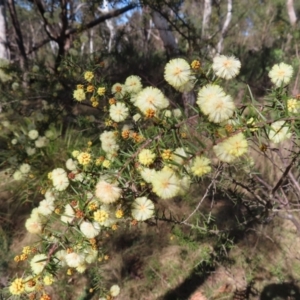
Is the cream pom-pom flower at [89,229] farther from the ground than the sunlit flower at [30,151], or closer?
farther from the ground

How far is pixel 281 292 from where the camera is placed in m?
2.49

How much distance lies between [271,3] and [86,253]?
9.75 metres

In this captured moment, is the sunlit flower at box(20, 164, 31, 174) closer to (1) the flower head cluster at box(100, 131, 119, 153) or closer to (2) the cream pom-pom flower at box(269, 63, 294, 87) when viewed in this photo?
(1) the flower head cluster at box(100, 131, 119, 153)

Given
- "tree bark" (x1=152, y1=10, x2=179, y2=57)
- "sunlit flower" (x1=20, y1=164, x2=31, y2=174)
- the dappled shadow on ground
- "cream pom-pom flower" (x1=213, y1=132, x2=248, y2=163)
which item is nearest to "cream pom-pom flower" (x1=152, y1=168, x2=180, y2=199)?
"cream pom-pom flower" (x1=213, y1=132, x2=248, y2=163)

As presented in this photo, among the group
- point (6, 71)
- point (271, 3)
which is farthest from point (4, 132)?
point (271, 3)

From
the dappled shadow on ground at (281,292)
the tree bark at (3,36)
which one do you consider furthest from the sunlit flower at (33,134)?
the dappled shadow on ground at (281,292)

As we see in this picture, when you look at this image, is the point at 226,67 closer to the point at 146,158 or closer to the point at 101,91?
the point at 146,158

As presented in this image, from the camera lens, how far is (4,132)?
3672mm

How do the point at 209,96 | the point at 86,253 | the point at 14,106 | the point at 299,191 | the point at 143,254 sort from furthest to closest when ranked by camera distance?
the point at 14,106 → the point at 143,254 → the point at 299,191 → the point at 86,253 → the point at 209,96

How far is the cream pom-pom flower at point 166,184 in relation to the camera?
0.91m

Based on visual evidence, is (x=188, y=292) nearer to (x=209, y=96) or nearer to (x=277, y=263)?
(x=277, y=263)

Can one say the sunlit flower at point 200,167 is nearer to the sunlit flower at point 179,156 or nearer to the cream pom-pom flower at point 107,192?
the sunlit flower at point 179,156

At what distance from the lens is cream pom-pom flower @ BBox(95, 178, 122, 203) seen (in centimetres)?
100

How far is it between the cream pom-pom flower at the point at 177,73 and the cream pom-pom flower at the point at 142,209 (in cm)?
42
